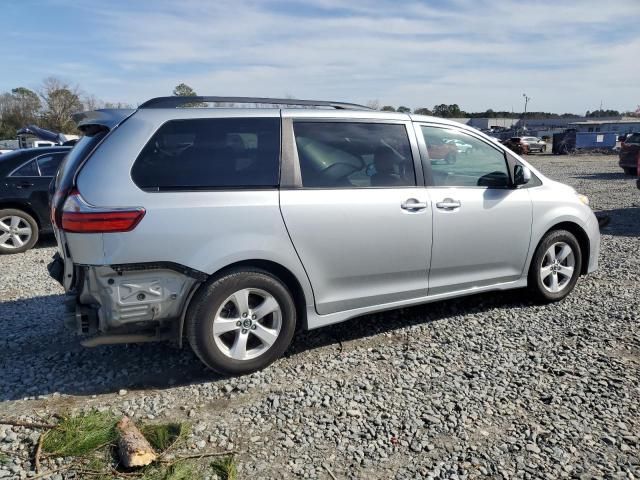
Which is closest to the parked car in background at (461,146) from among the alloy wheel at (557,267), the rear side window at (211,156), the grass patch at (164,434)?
the alloy wheel at (557,267)

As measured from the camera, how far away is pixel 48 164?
8414 mm

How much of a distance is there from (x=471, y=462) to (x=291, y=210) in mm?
1920

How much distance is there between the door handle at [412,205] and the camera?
4.17 metres

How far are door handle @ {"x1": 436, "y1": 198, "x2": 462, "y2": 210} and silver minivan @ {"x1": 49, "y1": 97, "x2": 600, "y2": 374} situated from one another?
13 millimetres

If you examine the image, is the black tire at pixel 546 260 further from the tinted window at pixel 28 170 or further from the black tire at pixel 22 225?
the tinted window at pixel 28 170

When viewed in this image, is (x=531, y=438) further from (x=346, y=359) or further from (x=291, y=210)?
(x=291, y=210)

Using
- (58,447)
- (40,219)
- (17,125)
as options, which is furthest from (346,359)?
(17,125)

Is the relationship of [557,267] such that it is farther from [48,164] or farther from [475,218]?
[48,164]

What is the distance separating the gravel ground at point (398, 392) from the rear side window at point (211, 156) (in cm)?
137

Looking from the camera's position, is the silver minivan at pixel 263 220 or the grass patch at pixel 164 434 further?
the silver minivan at pixel 263 220

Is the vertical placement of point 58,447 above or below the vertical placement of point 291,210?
below

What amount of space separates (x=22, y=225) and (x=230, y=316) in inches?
235

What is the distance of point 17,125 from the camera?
207 ft

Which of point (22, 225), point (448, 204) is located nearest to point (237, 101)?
point (448, 204)
